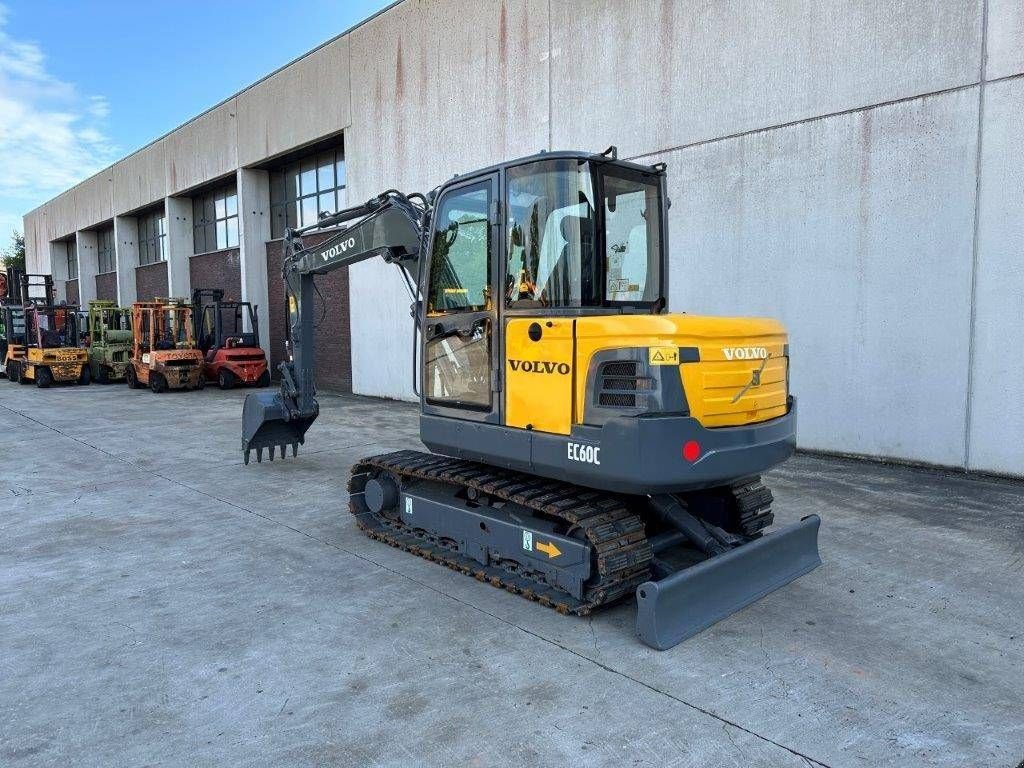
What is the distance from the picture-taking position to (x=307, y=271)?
25.4 ft

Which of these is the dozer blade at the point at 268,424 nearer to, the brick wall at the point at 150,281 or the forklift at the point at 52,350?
the forklift at the point at 52,350

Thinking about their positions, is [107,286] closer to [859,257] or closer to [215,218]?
[215,218]

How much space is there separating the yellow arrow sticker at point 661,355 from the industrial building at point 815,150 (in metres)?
5.87

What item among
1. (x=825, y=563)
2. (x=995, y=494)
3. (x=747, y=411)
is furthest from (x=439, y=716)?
(x=995, y=494)

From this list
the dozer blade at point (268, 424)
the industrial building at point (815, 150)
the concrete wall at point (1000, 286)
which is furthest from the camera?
the dozer blade at point (268, 424)

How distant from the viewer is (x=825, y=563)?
5.23 m

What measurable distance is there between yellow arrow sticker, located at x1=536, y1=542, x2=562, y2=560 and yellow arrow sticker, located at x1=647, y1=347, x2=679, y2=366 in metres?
1.34

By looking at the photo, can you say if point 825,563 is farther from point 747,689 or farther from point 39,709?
point 39,709

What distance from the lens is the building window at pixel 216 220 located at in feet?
73.9

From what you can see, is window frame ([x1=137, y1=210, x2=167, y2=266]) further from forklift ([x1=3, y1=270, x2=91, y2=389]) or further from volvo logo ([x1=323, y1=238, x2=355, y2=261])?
volvo logo ([x1=323, y1=238, x2=355, y2=261])

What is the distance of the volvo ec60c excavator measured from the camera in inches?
155

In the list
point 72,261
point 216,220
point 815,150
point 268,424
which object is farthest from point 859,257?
point 72,261

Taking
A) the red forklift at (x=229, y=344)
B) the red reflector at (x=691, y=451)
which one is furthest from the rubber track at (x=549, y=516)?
the red forklift at (x=229, y=344)

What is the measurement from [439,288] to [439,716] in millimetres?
2938
